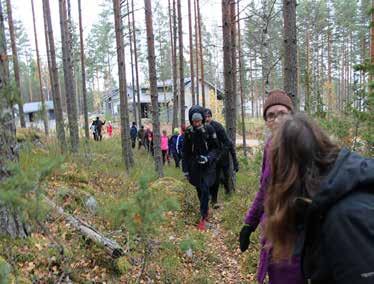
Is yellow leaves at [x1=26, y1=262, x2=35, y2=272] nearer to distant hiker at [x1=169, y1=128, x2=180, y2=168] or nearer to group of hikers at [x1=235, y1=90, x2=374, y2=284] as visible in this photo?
group of hikers at [x1=235, y1=90, x2=374, y2=284]

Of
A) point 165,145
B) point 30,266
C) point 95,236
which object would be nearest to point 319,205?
point 30,266

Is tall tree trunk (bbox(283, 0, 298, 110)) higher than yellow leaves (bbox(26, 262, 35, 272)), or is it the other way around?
tall tree trunk (bbox(283, 0, 298, 110))

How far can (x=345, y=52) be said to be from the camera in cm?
4841

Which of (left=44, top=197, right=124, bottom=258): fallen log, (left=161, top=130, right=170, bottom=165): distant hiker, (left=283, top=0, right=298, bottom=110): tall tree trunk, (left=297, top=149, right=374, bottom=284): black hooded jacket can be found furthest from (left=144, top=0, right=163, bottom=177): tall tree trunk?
(left=297, top=149, right=374, bottom=284): black hooded jacket

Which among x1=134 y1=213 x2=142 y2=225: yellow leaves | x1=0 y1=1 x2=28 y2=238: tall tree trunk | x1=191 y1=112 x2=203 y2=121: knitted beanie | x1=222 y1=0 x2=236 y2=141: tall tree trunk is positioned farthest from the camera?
x1=222 y1=0 x2=236 y2=141: tall tree trunk

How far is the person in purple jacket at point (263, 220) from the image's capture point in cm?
221

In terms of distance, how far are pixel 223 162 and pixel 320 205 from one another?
7217 millimetres

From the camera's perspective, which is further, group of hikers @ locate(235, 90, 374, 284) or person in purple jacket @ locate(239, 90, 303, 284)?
person in purple jacket @ locate(239, 90, 303, 284)

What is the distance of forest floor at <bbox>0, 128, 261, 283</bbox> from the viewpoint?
8.52 feet

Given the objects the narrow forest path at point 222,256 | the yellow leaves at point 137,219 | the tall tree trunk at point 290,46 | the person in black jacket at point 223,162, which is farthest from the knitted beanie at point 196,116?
the yellow leaves at point 137,219

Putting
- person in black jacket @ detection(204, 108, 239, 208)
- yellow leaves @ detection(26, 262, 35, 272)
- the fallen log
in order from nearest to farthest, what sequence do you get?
yellow leaves @ detection(26, 262, 35, 272)
the fallen log
person in black jacket @ detection(204, 108, 239, 208)

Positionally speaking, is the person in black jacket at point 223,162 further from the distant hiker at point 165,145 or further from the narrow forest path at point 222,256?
the distant hiker at point 165,145

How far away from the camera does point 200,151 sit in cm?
691

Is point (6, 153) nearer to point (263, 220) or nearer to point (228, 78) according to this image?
point (263, 220)
